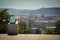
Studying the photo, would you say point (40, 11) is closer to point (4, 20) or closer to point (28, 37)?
point (28, 37)

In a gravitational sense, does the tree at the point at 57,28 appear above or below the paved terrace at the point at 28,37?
above

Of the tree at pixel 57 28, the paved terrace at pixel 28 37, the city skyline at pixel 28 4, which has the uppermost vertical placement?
the city skyline at pixel 28 4

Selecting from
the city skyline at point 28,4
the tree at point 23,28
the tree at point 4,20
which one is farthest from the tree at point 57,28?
the tree at point 4,20

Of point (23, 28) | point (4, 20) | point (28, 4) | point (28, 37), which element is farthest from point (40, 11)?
point (4, 20)

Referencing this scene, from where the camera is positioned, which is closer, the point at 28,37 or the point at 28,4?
the point at 28,37

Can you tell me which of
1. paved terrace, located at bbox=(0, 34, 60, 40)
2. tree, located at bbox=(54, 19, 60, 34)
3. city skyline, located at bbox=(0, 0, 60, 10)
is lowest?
paved terrace, located at bbox=(0, 34, 60, 40)

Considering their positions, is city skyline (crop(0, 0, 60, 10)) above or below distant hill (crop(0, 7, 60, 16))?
above

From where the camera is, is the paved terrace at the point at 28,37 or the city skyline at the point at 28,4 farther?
the city skyline at the point at 28,4

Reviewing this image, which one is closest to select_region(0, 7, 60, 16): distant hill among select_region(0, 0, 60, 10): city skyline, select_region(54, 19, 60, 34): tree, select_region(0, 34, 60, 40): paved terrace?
select_region(0, 0, 60, 10): city skyline

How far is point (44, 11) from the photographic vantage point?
4.23m

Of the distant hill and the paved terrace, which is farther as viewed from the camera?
the distant hill

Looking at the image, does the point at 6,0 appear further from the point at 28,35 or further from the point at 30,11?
the point at 28,35

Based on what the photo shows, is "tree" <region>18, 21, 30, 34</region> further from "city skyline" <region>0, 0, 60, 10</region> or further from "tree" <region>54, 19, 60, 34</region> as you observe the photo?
"tree" <region>54, 19, 60, 34</region>

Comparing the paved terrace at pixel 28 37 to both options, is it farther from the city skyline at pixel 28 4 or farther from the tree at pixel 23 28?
the city skyline at pixel 28 4
